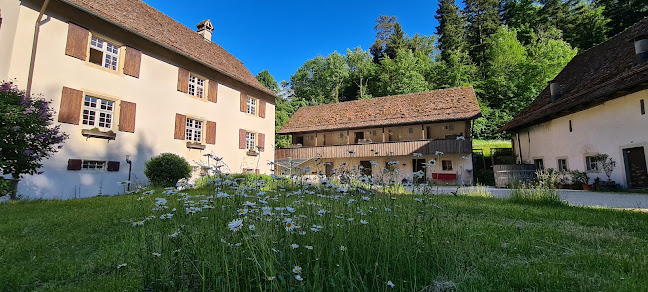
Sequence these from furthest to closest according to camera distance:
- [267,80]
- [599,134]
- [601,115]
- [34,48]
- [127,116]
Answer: [267,80] → [599,134] → [601,115] → [127,116] → [34,48]

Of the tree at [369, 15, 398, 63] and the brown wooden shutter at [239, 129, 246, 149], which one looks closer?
the brown wooden shutter at [239, 129, 246, 149]

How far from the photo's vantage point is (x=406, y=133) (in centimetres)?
2423

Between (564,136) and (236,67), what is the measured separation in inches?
831

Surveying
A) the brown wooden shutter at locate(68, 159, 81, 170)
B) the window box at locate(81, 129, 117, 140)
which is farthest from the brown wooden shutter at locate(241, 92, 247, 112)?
the brown wooden shutter at locate(68, 159, 81, 170)

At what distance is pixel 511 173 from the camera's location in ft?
53.6

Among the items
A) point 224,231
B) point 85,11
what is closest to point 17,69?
point 85,11

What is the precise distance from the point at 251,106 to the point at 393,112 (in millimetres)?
11926

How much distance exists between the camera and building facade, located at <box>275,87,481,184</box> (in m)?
20.9

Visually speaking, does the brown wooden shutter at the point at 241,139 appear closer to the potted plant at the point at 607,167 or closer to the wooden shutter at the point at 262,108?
the wooden shutter at the point at 262,108

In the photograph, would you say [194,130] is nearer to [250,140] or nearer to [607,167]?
[250,140]

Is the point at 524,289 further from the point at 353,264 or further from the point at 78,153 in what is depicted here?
the point at 78,153

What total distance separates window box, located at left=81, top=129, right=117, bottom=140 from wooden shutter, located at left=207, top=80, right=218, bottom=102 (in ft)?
20.0

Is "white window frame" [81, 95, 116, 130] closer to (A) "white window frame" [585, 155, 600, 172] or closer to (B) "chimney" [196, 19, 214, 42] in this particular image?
(B) "chimney" [196, 19, 214, 42]

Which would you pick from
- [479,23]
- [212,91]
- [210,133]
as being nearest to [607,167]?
[210,133]
